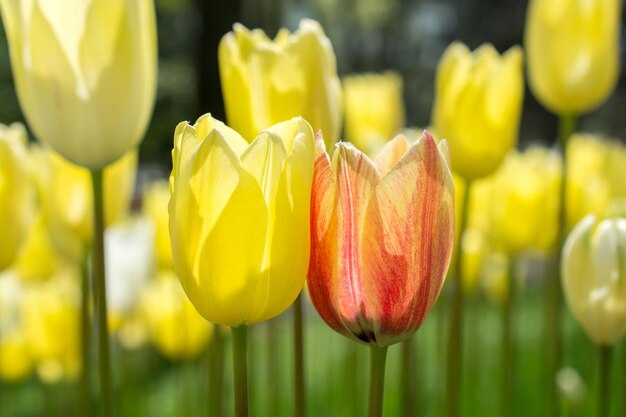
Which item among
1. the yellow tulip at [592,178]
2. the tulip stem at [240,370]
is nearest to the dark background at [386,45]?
the yellow tulip at [592,178]

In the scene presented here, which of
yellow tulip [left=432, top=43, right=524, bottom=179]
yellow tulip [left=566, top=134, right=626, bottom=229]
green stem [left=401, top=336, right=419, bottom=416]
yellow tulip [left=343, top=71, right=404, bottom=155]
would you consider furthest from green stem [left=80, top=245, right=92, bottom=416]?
yellow tulip [left=343, top=71, right=404, bottom=155]

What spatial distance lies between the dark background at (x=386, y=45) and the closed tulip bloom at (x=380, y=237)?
31.4 ft

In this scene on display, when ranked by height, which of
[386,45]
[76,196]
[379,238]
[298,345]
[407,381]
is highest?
[379,238]

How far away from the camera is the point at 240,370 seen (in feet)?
2.79

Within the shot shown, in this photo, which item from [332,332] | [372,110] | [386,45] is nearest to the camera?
[372,110]

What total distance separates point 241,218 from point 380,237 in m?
0.12

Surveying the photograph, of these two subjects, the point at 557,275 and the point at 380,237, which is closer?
the point at 380,237

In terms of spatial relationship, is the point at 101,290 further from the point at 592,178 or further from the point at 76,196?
the point at 592,178

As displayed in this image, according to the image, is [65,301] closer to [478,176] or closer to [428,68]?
[478,176]

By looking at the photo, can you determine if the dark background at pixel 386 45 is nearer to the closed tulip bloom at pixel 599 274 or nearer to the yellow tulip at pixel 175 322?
the yellow tulip at pixel 175 322

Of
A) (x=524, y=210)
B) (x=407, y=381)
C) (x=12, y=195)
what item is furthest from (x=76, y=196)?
(x=524, y=210)

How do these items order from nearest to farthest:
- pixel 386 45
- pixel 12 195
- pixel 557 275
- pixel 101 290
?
pixel 101 290, pixel 12 195, pixel 557 275, pixel 386 45

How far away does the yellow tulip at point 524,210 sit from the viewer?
202 centimetres

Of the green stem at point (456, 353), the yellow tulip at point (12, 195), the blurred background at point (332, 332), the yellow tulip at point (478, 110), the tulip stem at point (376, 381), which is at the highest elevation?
the yellow tulip at point (478, 110)
